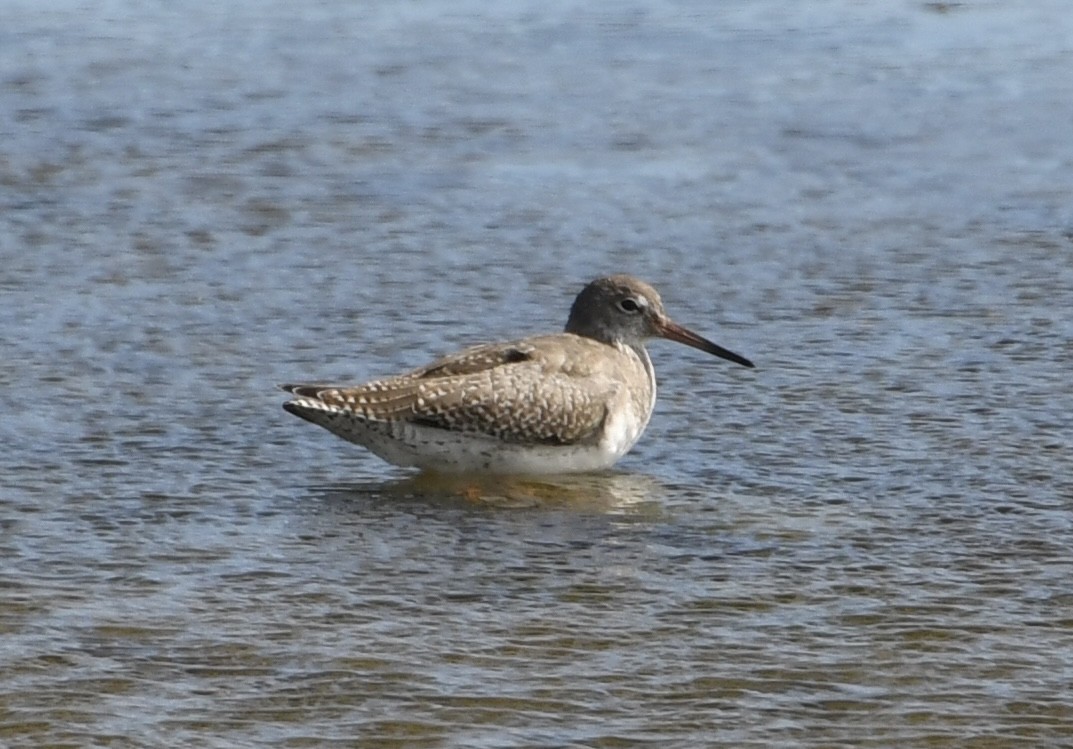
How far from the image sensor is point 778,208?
491 inches

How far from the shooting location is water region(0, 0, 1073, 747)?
6520 mm

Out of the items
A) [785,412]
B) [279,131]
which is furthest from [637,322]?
[279,131]

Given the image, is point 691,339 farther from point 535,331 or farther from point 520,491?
point 520,491

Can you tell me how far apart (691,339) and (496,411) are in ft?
3.61

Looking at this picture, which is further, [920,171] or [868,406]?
[920,171]

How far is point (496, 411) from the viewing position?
29.7 ft

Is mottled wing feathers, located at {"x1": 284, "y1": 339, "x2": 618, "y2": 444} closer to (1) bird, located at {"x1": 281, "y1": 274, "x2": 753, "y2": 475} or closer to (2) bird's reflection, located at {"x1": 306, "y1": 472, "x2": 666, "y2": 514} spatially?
(1) bird, located at {"x1": 281, "y1": 274, "x2": 753, "y2": 475}

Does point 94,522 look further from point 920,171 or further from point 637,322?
point 920,171

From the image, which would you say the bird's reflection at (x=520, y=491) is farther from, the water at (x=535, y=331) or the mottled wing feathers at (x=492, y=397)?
the mottled wing feathers at (x=492, y=397)

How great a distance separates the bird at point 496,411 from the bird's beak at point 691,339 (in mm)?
373

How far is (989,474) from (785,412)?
1064 mm

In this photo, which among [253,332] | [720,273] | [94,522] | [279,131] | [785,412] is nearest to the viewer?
[94,522]

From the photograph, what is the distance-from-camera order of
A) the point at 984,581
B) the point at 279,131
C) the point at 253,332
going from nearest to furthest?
the point at 984,581 → the point at 253,332 → the point at 279,131

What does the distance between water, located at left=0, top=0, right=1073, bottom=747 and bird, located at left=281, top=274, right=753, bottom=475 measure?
17cm
